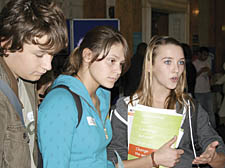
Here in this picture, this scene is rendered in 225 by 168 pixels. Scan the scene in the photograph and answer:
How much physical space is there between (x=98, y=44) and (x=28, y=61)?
1.68 feet

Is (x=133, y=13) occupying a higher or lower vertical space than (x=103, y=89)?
higher

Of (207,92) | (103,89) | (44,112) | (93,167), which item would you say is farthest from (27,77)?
(207,92)

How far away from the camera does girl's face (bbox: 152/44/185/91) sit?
76.6 inches

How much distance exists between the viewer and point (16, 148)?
Result: 128 cm

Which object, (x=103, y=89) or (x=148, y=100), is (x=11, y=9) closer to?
(x=103, y=89)

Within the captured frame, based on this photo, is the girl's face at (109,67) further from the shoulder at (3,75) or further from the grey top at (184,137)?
the shoulder at (3,75)

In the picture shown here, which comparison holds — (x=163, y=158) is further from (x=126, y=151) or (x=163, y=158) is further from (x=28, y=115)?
(x=28, y=115)

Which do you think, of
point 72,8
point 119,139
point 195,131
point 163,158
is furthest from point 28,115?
point 72,8

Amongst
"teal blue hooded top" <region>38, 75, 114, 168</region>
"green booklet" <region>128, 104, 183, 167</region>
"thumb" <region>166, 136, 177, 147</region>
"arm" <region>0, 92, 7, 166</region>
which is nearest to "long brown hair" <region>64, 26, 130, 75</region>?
"teal blue hooded top" <region>38, 75, 114, 168</region>

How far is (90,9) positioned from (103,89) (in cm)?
515

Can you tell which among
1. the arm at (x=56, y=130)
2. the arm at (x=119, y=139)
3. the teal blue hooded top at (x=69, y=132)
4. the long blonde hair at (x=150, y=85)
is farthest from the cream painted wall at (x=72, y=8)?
the arm at (x=56, y=130)

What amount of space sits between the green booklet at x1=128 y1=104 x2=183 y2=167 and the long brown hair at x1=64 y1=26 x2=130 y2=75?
338mm

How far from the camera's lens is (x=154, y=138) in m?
1.82

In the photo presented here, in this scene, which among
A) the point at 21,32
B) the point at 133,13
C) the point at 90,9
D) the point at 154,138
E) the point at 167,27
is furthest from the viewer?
the point at 167,27
